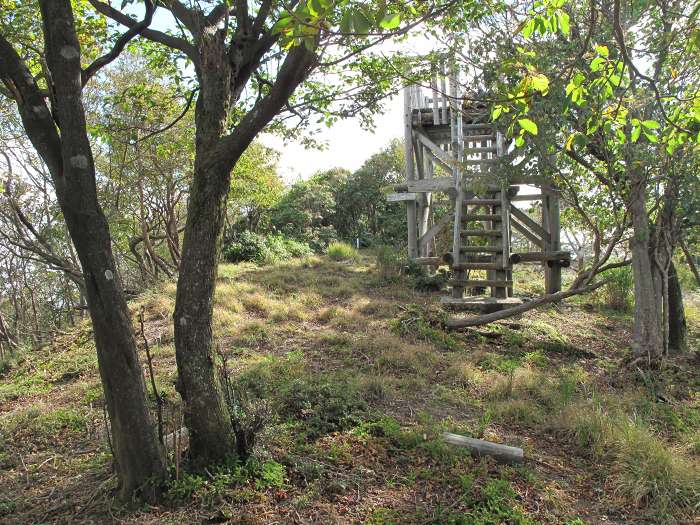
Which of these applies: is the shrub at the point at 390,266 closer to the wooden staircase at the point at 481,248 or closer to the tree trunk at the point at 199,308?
the wooden staircase at the point at 481,248

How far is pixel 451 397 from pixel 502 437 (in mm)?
873

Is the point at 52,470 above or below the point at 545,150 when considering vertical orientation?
below

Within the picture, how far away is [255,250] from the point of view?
46.4 feet

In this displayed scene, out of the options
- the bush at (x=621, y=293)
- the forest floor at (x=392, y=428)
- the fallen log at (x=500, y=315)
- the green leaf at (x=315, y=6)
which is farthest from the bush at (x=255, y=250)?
the green leaf at (x=315, y=6)

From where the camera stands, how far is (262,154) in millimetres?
14570

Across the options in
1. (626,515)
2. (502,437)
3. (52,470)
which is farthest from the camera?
(502,437)

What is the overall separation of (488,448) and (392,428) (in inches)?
31.0

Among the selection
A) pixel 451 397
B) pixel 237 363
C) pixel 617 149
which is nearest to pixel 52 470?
pixel 237 363

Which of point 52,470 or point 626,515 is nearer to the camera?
point 626,515

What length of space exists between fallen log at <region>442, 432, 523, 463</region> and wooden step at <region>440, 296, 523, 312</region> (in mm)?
4199

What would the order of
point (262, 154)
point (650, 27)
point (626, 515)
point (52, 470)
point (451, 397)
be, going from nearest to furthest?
point (626, 515), point (52, 470), point (451, 397), point (650, 27), point (262, 154)

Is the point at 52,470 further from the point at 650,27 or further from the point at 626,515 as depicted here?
the point at 650,27

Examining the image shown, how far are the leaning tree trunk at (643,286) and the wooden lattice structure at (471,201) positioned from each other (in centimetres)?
102

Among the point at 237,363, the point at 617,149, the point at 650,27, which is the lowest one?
the point at 237,363
